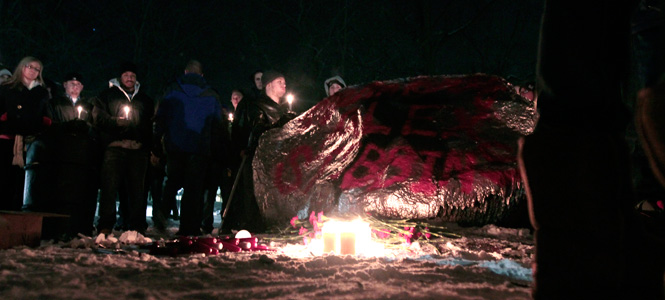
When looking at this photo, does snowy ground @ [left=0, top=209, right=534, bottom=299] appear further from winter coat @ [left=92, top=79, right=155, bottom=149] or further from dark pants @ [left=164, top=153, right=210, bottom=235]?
winter coat @ [left=92, top=79, right=155, bottom=149]

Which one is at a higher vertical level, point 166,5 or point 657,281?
point 166,5

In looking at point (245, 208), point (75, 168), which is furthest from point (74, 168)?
point (245, 208)

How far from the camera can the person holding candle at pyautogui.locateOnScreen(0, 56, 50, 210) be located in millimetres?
4398

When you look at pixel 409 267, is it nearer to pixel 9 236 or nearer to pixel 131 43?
pixel 9 236

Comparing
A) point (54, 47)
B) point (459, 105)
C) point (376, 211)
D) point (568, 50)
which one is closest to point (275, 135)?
point (376, 211)

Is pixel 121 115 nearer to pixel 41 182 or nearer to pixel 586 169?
pixel 41 182

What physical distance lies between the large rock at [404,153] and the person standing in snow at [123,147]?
4.31ft

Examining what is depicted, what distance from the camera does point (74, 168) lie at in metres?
4.23

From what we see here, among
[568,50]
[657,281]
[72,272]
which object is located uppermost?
[568,50]

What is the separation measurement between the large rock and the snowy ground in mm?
607

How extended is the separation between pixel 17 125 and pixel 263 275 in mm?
3517

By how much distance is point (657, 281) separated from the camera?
3.93 ft

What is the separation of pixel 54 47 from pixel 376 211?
1664 cm

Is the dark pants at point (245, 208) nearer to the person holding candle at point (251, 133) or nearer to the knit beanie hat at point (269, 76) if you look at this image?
the person holding candle at point (251, 133)
